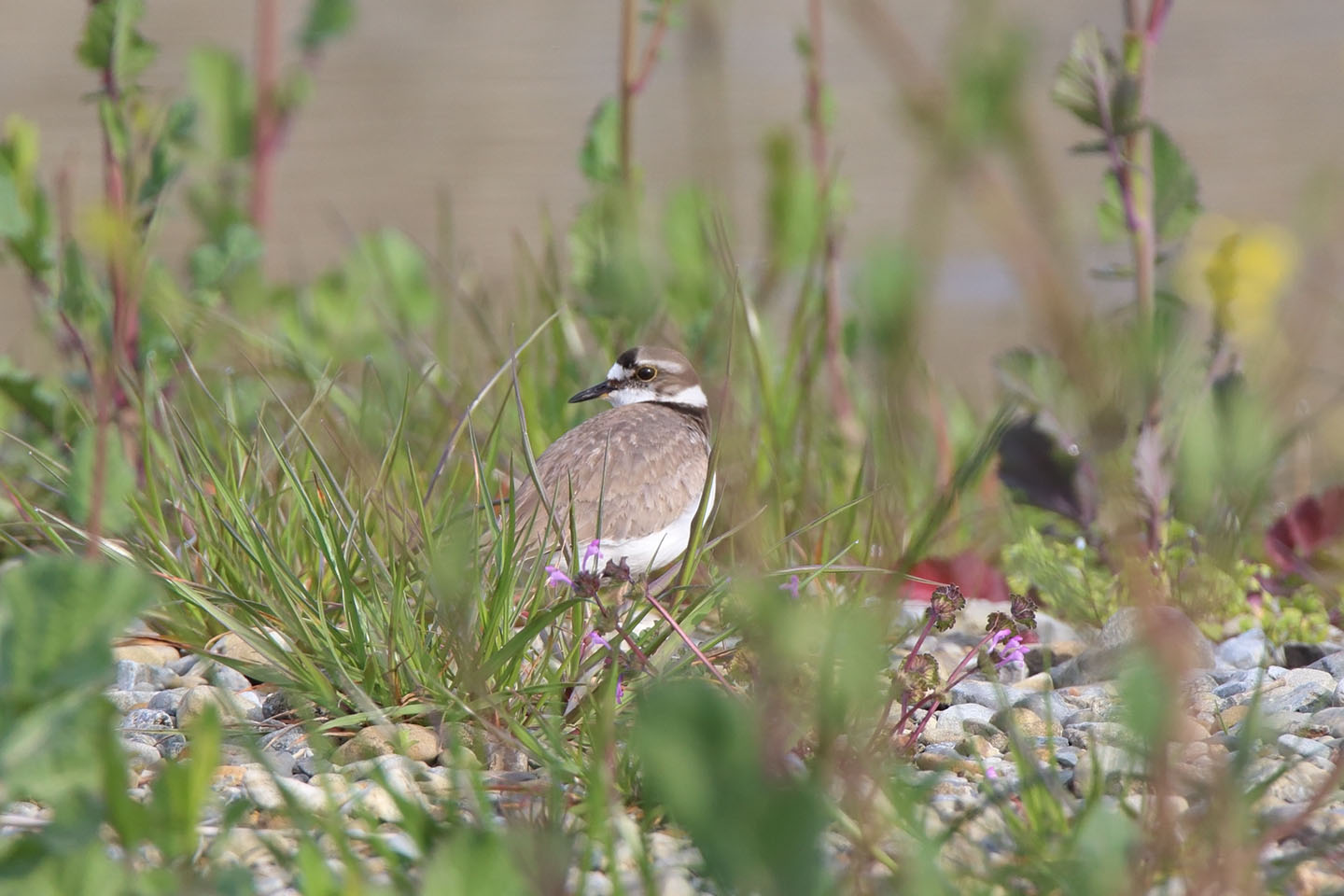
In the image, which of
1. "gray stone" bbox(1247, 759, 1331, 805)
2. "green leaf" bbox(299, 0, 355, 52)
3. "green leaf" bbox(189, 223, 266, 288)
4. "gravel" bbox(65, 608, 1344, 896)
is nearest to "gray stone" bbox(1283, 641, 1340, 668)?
"gravel" bbox(65, 608, 1344, 896)

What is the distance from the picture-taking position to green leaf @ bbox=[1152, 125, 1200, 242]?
12.6 feet

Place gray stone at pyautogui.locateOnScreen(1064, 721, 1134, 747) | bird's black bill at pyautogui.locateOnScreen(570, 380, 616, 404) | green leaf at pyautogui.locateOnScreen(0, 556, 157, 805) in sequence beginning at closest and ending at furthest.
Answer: green leaf at pyautogui.locateOnScreen(0, 556, 157, 805) < gray stone at pyautogui.locateOnScreen(1064, 721, 1134, 747) < bird's black bill at pyautogui.locateOnScreen(570, 380, 616, 404)

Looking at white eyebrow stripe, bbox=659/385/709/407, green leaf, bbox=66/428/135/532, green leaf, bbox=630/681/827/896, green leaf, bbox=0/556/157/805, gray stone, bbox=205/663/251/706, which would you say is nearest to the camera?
green leaf, bbox=630/681/827/896

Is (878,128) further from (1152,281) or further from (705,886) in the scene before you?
(705,886)

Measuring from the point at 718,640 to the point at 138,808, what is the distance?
1.36 metres

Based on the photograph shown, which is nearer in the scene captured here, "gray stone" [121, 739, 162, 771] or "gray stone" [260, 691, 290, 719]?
"gray stone" [121, 739, 162, 771]

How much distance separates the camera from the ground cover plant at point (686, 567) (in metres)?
1.91

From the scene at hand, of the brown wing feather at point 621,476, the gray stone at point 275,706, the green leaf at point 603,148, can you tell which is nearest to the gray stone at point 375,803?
the gray stone at point 275,706

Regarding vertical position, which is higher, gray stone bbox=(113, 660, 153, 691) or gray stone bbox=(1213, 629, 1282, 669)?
gray stone bbox=(1213, 629, 1282, 669)

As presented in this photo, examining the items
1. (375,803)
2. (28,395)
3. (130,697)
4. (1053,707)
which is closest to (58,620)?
(375,803)

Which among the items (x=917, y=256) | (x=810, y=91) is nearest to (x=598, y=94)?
(x=810, y=91)

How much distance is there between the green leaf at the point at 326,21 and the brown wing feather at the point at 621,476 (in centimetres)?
178

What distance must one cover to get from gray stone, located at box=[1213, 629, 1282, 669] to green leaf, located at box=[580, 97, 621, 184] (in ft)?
7.98

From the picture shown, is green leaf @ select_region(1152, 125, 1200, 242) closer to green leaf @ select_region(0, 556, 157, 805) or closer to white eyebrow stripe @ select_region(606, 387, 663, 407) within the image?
white eyebrow stripe @ select_region(606, 387, 663, 407)
